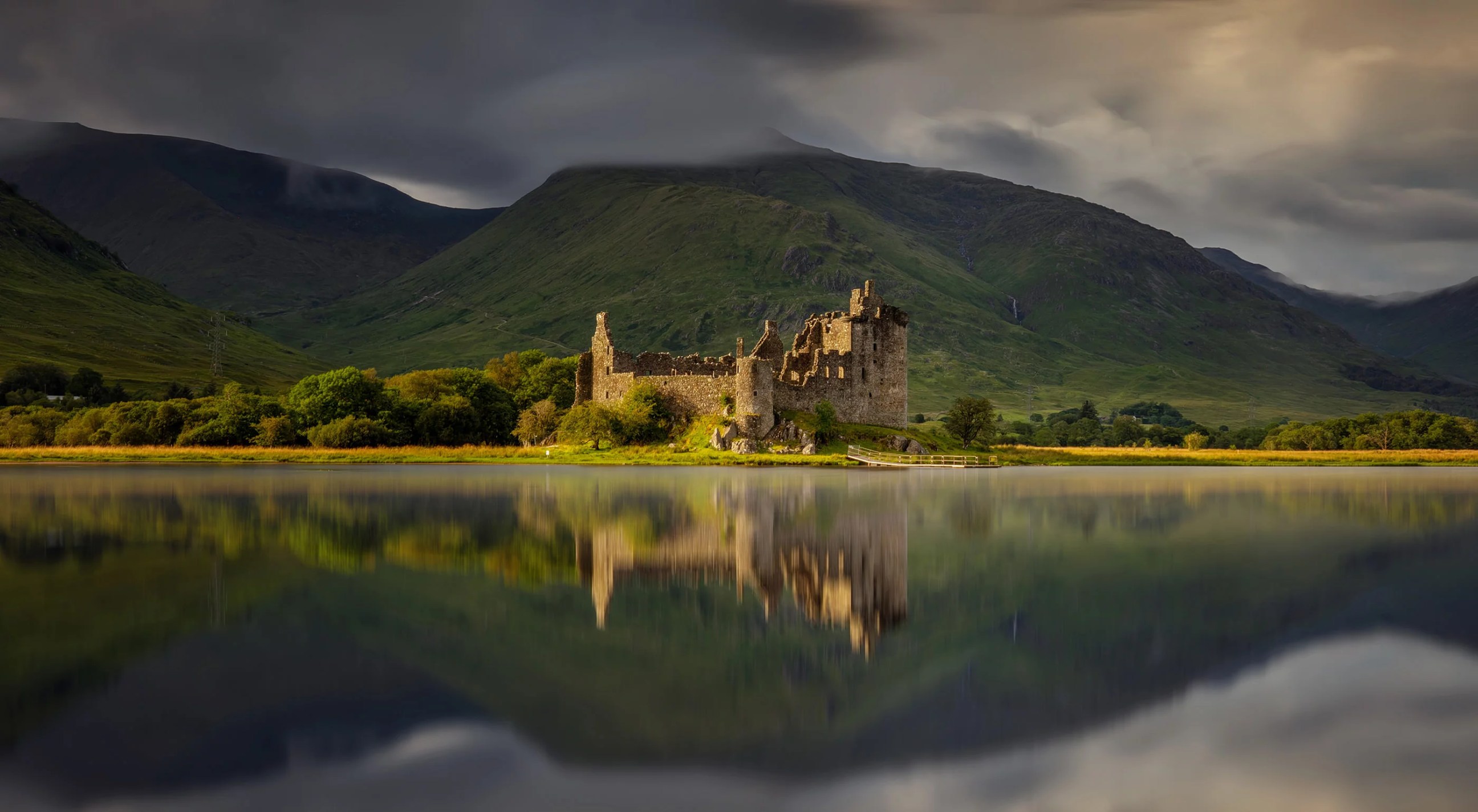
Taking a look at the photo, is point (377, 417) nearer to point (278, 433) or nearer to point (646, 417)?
point (278, 433)

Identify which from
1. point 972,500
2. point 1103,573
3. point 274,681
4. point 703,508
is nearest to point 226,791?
point 274,681

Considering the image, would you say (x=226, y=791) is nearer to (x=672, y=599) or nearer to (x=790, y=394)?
(x=672, y=599)

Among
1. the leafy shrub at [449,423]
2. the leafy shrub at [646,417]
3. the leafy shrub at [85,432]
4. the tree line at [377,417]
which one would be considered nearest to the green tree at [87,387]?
the tree line at [377,417]

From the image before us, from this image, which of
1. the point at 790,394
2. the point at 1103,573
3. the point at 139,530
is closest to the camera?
the point at 1103,573

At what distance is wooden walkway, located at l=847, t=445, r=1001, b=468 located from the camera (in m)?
62.5

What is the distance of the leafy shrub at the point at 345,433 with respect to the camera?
226ft

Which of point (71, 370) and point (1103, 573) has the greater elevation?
point (71, 370)

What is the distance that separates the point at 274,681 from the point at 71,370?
466 feet

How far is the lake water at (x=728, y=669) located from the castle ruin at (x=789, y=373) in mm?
39392

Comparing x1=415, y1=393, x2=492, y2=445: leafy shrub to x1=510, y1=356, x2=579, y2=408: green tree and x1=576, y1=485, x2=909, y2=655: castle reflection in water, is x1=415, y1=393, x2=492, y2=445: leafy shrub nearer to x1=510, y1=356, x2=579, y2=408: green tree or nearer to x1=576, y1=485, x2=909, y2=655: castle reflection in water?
x1=510, y1=356, x2=579, y2=408: green tree

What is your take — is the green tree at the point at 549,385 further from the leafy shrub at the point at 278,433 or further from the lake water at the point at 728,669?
the lake water at the point at 728,669

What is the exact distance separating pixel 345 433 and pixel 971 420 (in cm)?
4101

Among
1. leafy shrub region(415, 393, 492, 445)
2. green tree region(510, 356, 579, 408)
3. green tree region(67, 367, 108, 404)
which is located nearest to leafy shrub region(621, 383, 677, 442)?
green tree region(510, 356, 579, 408)

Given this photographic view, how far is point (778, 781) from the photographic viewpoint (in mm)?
8922
